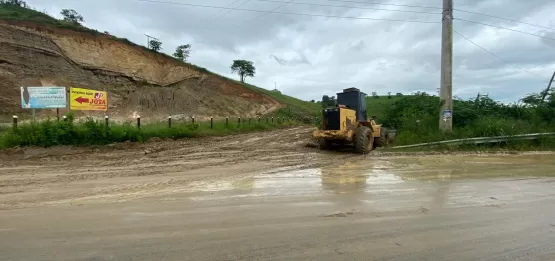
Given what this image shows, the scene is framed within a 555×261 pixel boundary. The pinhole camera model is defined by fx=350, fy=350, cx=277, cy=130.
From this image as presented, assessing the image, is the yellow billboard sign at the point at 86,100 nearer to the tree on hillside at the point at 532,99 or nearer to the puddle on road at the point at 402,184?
the puddle on road at the point at 402,184

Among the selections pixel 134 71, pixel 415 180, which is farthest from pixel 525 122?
pixel 134 71

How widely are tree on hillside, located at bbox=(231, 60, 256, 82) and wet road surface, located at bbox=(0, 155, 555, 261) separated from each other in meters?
79.8

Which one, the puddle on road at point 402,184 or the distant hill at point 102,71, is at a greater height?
the distant hill at point 102,71

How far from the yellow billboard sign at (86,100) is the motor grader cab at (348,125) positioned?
13.6 metres

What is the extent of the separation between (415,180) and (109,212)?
6.50m

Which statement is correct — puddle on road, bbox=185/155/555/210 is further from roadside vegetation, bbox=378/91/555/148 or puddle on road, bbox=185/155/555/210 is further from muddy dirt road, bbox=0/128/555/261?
roadside vegetation, bbox=378/91/555/148

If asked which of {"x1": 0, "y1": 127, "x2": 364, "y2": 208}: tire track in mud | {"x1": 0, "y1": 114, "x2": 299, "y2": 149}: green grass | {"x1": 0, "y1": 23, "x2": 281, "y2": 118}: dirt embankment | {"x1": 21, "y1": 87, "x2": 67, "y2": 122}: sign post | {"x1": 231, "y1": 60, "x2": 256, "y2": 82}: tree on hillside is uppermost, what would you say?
{"x1": 231, "y1": 60, "x2": 256, "y2": 82}: tree on hillside

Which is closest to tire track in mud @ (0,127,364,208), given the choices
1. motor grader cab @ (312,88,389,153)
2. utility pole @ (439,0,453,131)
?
motor grader cab @ (312,88,389,153)

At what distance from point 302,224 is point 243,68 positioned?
83076 mm

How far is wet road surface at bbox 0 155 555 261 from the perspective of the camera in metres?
3.83

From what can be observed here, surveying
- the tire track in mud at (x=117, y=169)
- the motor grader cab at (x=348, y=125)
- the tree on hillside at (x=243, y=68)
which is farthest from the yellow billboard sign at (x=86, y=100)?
the tree on hillside at (x=243, y=68)

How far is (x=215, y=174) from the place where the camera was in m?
9.06

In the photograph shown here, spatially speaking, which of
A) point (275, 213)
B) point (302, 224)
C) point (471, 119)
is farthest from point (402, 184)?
point (471, 119)

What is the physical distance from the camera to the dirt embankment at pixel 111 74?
86.5ft
